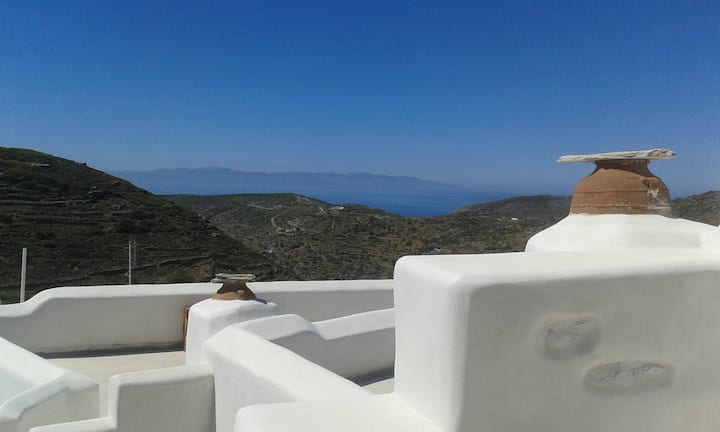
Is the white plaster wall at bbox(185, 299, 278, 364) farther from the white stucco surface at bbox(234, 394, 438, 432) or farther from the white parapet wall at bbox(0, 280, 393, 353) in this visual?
the white stucco surface at bbox(234, 394, 438, 432)

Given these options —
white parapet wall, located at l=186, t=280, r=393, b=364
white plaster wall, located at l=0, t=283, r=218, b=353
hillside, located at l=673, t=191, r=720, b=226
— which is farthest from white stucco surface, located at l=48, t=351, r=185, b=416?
hillside, located at l=673, t=191, r=720, b=226

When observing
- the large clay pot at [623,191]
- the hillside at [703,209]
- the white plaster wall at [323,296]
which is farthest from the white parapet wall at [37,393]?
the hillside at [703,209]

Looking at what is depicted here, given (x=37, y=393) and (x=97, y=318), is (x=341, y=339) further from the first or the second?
(x=97, y=318)

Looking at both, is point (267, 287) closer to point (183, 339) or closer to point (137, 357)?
point (183, 339)

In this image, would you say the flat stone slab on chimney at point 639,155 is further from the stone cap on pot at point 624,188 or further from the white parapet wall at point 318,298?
the white parapet wall at point 318,298

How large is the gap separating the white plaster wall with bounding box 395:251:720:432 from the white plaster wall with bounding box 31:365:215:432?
7.54 feet

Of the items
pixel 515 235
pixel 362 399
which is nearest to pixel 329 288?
pixel 362 399

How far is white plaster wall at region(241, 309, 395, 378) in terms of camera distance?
517 cm

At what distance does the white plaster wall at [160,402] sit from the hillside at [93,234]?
1298cm

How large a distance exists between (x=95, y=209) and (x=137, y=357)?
21064 mm

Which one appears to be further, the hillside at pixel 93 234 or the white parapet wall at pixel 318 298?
the hillside at pixel 93 234

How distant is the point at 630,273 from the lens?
95.0 inches

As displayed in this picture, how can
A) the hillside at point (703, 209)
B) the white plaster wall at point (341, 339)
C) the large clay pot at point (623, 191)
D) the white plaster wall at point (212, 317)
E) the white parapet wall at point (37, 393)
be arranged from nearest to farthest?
the large clay pot at point (623, 191) → the white parapet wall at point (37, 393) → the hillside at point (703, 209) → the white plaster wall at point (341, 339) → the white plaster wall at point (212, 317)

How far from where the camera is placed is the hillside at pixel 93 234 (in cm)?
1864
